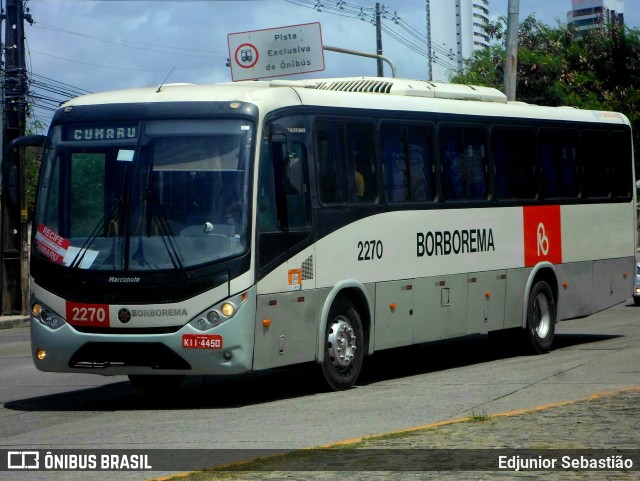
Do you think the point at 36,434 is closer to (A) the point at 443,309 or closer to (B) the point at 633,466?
(B) the point at 633,466

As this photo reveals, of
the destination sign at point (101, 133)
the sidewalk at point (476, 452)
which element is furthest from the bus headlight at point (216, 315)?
the sidewalk at point (476, 452)

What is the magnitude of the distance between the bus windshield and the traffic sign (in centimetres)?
3297

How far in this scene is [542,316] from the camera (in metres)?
18.6

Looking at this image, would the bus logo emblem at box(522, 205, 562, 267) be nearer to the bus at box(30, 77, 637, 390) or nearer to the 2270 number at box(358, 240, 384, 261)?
the bus at box(30, 77, 637, 390)

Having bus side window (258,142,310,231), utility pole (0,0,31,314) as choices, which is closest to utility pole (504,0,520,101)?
utility pole (0,0,31,314)

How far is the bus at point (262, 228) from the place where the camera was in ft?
41.3

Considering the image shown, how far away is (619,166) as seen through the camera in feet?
67.7

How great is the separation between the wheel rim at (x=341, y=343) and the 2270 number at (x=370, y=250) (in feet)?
2.61

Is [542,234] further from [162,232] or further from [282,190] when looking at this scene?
[162,232]

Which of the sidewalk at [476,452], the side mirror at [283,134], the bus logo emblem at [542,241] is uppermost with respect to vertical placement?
the side mirror at [283,134]

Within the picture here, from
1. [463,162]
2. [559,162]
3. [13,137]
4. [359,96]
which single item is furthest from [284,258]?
[13,137]

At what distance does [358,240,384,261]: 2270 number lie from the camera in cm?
1461

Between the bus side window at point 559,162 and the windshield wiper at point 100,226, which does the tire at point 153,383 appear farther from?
the bus side window at point 559,162

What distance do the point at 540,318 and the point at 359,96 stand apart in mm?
5165
